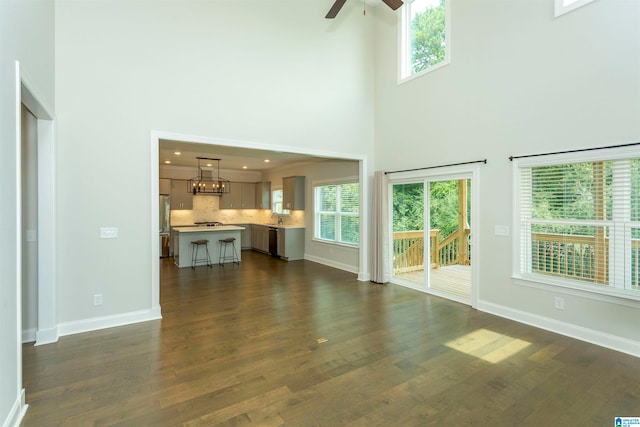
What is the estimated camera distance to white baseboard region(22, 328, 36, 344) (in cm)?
332

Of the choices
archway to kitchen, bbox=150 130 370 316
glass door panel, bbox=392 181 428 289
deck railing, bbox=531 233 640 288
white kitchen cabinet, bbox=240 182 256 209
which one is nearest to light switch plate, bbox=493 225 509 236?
deck railing, bbox=531 233 640 288

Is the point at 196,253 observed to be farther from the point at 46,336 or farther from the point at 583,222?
the point at 583,222

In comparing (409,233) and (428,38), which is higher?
(428,38)

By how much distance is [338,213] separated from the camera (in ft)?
24.5

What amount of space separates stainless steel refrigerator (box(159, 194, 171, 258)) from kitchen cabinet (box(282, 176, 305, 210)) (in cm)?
363

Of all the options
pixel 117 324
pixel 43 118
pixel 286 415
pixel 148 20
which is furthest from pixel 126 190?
pixel 286 415

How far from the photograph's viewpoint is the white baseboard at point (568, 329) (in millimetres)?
3127

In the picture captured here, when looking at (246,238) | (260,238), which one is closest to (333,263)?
(260,238)

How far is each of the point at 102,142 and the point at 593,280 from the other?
589 cm

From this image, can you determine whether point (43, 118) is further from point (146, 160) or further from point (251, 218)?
point (251, 218)

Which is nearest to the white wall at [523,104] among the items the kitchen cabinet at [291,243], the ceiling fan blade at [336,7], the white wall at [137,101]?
the ceiling fan blade at [336,7]

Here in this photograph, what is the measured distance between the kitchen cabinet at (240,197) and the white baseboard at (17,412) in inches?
334

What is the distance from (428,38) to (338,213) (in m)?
3.96

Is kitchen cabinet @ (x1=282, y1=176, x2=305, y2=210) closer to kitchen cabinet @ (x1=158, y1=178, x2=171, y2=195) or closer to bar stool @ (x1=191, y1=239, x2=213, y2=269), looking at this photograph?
bar stool @ (x1=191, y1=239, x2=213, y2=269)
